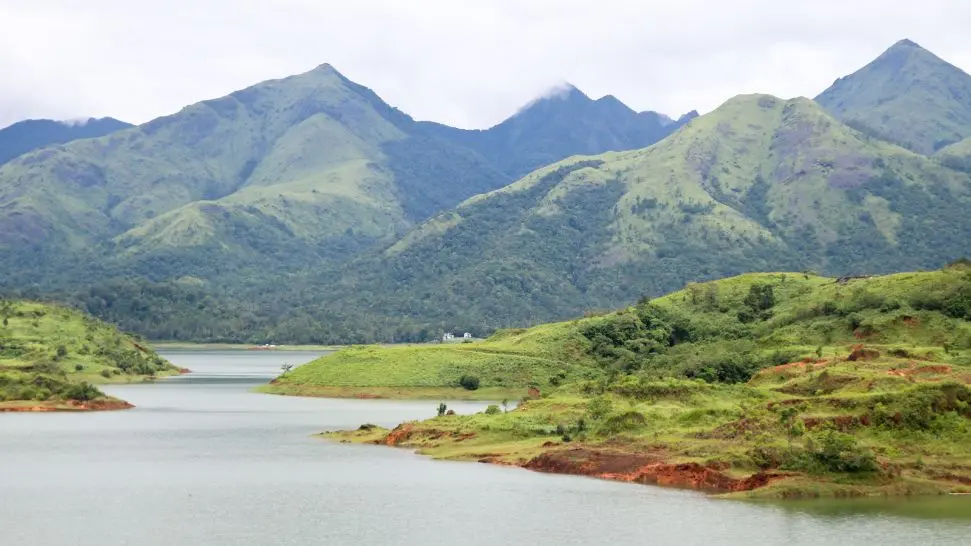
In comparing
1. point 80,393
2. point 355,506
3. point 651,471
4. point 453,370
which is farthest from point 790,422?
point 80,393

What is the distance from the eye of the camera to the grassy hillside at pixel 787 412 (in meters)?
78.1

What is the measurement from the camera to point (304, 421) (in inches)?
5094

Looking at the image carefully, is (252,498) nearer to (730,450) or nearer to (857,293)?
(730,450)

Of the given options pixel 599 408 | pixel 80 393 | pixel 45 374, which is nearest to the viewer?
pixel 599 408

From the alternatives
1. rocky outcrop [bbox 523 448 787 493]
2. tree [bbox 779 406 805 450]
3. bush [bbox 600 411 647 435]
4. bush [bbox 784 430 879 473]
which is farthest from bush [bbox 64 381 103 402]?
bush [bbox 784 430 879 473]

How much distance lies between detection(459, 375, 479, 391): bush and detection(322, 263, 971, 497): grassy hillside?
1735 cm

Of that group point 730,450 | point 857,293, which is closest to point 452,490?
point 730,450

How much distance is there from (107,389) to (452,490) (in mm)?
119427

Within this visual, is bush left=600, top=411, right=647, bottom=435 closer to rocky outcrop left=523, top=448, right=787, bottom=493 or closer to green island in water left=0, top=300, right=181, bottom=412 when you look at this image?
rocky outcrop left=523, top=448, right=787, bottom=493

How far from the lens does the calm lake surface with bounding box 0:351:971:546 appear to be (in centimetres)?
6234

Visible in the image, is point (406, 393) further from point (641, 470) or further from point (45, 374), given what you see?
point (641, 470)

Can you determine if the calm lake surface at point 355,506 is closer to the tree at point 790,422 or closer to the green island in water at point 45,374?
the tree at point 790,422

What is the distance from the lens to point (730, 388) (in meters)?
107

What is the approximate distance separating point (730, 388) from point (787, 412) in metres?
18.9
